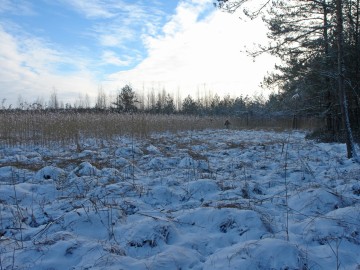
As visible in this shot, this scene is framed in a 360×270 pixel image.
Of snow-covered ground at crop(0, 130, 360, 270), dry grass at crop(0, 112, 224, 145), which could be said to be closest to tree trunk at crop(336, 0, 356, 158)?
snow-covered ground at crop(0, 130, 360, 270)

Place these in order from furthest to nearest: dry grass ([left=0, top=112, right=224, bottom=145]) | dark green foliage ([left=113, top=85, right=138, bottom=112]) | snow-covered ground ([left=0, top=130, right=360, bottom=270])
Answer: dark green foliage ([left=113, top=85, right=138, bottom=112])
dry grass ([left=0, top=112, right=224, bottom=145])
snow-covered ground ([left=0, top=130, right=360, bottom=270])

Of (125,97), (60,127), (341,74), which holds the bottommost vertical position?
(60,127)

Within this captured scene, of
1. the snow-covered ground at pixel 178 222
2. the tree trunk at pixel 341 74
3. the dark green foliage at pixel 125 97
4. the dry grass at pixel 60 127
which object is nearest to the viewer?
the snow-covered ground at pixel 178 222

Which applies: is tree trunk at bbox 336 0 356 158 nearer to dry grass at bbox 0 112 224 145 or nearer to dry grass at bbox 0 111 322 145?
dry grass at bbox 0 111 322 145

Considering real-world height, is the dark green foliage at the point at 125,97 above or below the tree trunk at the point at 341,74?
above

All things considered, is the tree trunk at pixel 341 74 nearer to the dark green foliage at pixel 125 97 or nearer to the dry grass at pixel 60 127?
the dry grass at pixel 60 127

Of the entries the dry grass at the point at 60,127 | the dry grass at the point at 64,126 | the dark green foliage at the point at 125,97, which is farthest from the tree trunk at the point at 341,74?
the dark green foliage at the point at 125,97

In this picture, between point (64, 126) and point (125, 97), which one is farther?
point (125, 97)

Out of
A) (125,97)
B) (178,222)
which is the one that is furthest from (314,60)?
(125,97)

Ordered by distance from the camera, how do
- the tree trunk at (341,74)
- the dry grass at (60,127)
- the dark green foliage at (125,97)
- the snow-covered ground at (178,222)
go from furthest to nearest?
the dark green foliage at (125,97) < the dry grass at (60,127) < the tree trunk at (341,74) < the snow-covered ground at (178,222)

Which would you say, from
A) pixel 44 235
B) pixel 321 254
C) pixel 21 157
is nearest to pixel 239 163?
pixel 321 254

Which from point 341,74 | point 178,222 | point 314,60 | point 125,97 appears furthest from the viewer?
point 125,97

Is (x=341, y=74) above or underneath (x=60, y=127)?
above

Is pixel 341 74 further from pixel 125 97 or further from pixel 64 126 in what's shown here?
pixel 125 97
